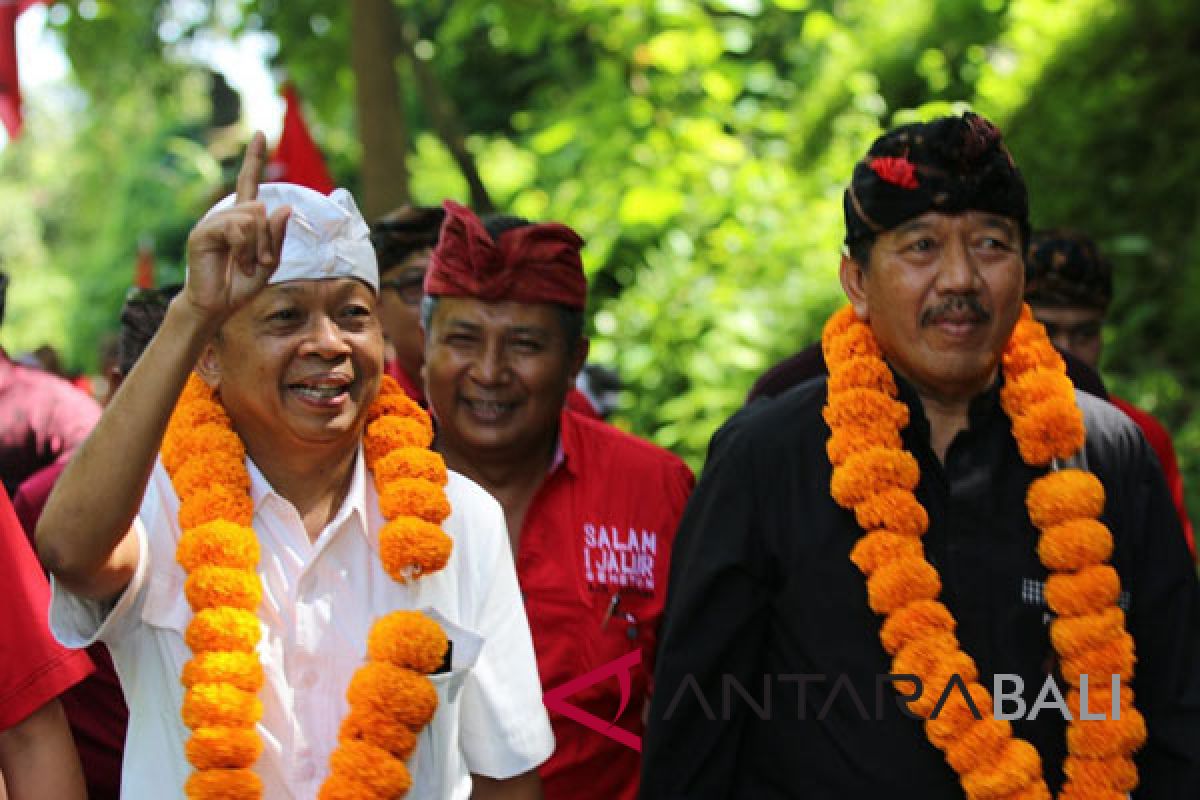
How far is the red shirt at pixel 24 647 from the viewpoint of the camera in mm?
2613

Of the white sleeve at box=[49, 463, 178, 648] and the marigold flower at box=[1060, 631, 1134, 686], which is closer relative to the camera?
the white sleeve at box=[49, 463, 178, 648]

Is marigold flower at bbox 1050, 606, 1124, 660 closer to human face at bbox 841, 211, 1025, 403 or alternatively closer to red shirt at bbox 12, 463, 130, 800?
human face at bbox 841, 211, 1025, 403

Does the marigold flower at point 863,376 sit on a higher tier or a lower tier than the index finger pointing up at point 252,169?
lower

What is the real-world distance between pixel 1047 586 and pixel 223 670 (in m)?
1.58

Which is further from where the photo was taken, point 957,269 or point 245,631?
point 957,269

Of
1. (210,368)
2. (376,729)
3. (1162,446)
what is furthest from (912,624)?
(1162,446)

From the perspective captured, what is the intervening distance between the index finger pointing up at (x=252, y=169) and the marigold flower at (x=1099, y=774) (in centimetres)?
187

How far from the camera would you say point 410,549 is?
9.36ft

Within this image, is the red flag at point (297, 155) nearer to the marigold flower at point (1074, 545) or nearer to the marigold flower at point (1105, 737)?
the marigold flower at point (1074, 545)

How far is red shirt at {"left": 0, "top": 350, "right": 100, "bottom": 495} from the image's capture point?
4.41 metres

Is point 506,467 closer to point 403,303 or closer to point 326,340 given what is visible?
point 403,303

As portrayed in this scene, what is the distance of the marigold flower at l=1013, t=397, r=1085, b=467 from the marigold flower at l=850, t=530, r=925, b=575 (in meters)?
0.33

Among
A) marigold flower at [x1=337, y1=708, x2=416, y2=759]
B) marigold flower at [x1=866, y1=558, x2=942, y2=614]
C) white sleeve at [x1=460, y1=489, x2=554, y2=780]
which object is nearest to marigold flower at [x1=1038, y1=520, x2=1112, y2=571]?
marigold flower at [x1=866, y1=558, x2=942, y2=614]

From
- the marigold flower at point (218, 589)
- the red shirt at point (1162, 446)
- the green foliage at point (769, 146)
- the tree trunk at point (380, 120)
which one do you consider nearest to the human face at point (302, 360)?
the marigold flower at point (218, 589)
